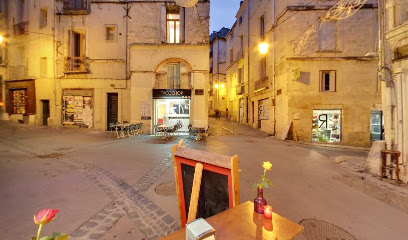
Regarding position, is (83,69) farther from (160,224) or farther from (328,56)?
(328,56)

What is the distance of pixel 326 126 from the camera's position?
13.1m

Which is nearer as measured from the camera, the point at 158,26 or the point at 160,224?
the point at 160,224

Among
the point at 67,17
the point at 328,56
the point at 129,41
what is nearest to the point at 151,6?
the point at 129,41

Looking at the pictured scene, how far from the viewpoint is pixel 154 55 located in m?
15.0

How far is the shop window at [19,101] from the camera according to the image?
1734 cm

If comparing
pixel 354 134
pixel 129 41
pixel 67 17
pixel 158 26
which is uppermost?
pixel 67 17

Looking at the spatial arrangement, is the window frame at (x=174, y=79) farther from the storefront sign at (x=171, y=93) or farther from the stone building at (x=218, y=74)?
the stone building at (x=218, y=74)

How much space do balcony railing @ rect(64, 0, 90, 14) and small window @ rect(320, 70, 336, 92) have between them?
19.6 m

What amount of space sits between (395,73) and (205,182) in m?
7.03

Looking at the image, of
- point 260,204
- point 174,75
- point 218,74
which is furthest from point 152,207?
point 218,74

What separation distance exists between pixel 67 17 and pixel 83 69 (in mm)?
4740

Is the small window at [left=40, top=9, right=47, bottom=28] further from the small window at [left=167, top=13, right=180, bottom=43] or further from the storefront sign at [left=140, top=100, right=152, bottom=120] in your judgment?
the storefront sign at [left=140, top=100, right=152, bottom=120]

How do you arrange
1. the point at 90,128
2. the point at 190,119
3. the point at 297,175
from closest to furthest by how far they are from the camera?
the point at 297,175, the point at 190,119, the point at 90,128

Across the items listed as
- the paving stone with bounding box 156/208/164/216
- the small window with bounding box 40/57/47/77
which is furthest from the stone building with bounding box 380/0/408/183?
the small window with bounding box 40/57/47/77
